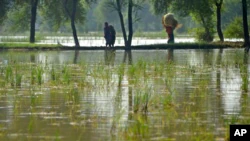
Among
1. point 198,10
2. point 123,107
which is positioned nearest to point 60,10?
point 198,10

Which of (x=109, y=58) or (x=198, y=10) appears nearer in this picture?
(x=109, y=58)

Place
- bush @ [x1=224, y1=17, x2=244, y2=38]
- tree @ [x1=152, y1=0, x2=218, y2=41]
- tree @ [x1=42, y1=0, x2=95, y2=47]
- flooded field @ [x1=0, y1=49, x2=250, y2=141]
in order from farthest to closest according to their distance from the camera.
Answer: tree @ [x1=42, y1=0, x2=95, y2=47]
bush @ [x1=224, y1=17, x2=244, y2=38]
tree @ [x1=152, y1=0, x2=218, y2=41]
flooded field @ [x1=0, y1=49, x2=250, y2=141]

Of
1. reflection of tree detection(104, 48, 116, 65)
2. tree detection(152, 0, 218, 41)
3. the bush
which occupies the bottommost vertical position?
reflection of tree detection(104, 48, 116, 65)

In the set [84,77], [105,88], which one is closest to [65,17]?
[84,77]

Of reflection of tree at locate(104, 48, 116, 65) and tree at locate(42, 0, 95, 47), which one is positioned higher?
tree at locate(42, 0, 95, 47)

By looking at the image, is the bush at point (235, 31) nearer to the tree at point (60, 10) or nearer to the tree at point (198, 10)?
the tree at point (198, 10)

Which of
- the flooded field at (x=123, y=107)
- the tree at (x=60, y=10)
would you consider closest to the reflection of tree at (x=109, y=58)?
the flooded field at (x=123, y=107)

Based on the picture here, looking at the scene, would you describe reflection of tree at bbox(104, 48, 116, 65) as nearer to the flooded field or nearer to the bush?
the flooded field

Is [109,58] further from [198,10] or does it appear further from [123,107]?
[198,10]

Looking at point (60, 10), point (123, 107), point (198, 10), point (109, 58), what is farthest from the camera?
point (60, 10)

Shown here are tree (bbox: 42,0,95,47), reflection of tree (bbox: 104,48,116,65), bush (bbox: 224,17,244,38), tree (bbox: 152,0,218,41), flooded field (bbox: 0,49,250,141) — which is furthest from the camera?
tree (bbox: 42,0,95,47)

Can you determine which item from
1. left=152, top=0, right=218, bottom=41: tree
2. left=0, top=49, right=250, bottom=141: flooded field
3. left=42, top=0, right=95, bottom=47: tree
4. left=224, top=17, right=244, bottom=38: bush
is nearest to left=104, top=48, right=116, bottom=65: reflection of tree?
left=0, top=49, right=250, bottom=141: flooded field

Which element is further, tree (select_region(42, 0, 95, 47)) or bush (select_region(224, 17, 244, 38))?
tree (select_region(42, 0, 95, 47))

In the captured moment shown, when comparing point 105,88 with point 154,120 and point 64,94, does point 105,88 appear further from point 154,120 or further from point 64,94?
point 154,120
